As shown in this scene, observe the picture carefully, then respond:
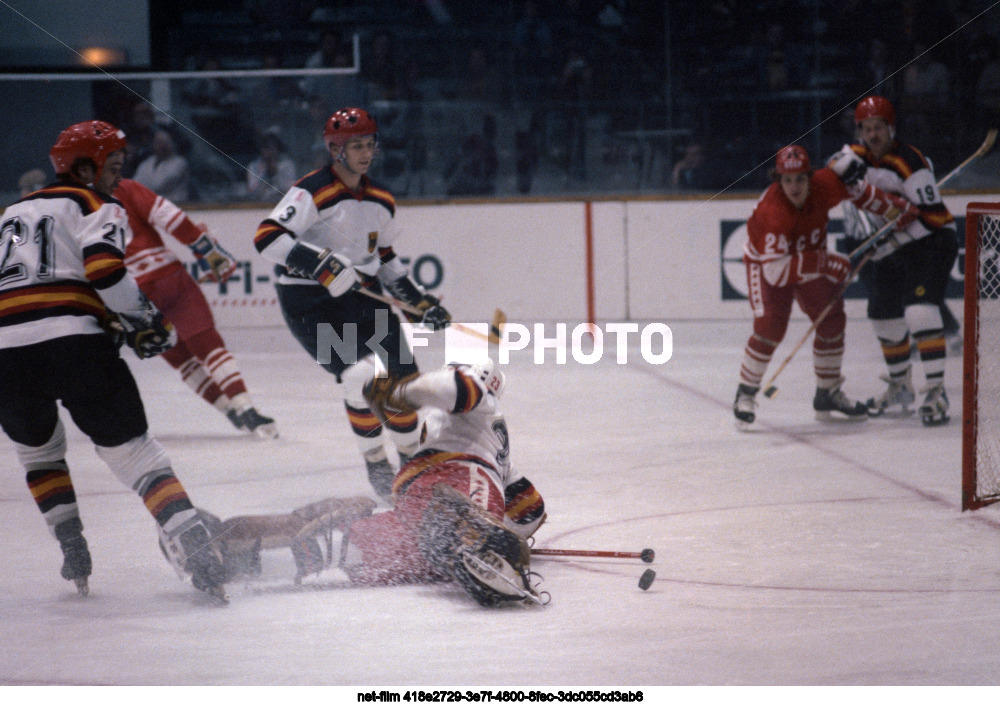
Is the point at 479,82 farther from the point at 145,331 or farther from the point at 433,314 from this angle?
the point at 145,331

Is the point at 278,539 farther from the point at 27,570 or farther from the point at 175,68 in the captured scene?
the point at 175,68

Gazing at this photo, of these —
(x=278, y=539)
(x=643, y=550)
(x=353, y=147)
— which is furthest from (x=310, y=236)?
(x=643, y=550)

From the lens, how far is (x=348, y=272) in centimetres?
298

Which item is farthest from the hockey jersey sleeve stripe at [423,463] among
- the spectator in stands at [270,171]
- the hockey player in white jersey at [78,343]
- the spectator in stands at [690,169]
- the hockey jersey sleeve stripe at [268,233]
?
the spectator in stands at [690,169]

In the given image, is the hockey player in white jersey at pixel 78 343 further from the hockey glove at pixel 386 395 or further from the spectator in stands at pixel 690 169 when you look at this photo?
the spectator in stands at pixel 690 169

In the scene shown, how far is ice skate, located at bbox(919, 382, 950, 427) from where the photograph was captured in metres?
3.95

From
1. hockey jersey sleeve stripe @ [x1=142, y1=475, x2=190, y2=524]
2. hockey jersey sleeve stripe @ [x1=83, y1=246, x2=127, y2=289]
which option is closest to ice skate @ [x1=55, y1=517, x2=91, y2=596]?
hockey jersey sleeve stripe @ [x1=142, y1=475, x2=190, y2=524]

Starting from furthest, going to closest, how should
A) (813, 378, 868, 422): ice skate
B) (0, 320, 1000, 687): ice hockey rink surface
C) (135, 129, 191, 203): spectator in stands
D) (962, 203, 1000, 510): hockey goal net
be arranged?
(135, 129, 191, 203): spectator in stands
(813, 378, 868, 422): ice skate
(962, 203, 1000, 510): hockey goal net
(0, 320, 1000, 687): ice hockey rink surface

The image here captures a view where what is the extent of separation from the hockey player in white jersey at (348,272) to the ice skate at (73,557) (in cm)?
85

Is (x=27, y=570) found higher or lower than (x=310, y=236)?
lower

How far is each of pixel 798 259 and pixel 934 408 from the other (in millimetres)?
699

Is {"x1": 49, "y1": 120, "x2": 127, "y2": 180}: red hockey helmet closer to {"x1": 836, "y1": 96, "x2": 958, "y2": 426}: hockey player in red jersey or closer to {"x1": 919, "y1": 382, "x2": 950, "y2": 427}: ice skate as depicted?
{"x1": 836, "y1": 96, "x2": 958, "y2": 426}: hockey player in red jersey

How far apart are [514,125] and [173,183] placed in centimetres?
199

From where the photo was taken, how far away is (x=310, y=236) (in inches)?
122
